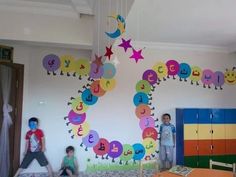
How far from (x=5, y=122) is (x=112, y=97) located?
6.66ft

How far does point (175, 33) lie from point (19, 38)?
2513 mm

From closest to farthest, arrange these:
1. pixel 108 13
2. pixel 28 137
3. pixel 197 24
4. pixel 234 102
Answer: pixel 108 13 < pixel 197 24 < pixel 28 137 < pixel 234 102

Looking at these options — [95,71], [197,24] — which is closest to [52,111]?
[95,71]

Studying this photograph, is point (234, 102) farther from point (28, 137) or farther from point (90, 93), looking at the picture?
point (28, 137)

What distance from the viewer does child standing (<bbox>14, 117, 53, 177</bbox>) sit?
467 cm

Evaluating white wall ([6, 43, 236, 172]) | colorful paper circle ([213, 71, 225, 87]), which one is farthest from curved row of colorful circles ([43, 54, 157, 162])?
colorful paper circle ([213, 71, 225, 87])

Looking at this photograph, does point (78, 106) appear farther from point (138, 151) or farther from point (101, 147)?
point (138, 151)

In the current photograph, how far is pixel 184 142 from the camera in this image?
509cm

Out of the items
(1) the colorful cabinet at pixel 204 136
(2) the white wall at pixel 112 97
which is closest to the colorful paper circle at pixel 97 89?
(2) the white wall at pixel 112 97

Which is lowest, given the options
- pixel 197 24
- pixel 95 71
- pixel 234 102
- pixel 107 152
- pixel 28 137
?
pixel 107 152

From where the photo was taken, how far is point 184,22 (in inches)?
142

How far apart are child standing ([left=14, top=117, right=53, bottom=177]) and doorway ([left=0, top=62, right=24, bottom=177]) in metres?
0.17

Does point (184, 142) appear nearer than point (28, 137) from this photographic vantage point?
No

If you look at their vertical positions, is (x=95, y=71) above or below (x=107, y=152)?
above
